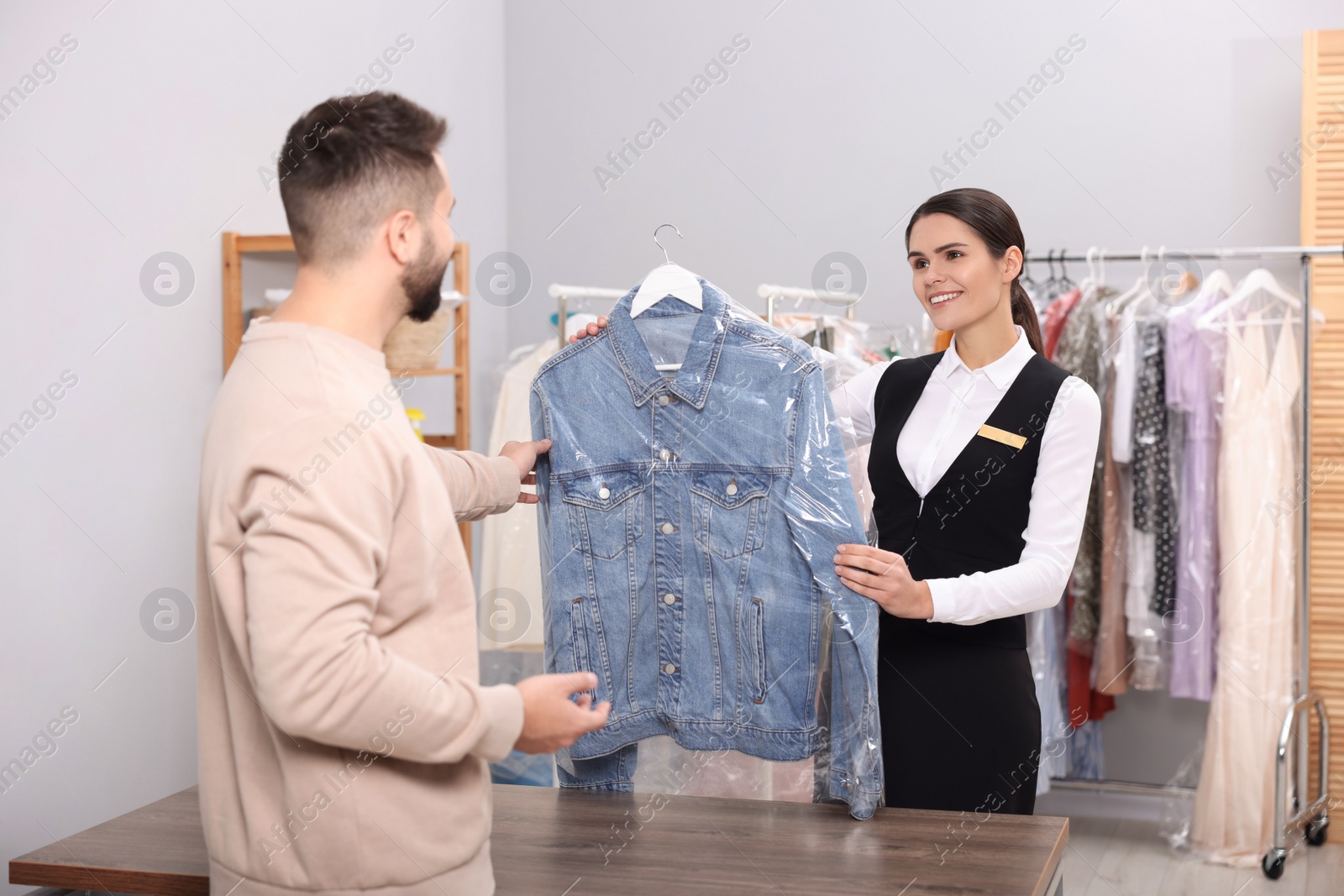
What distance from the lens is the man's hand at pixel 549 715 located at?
1.19 meters

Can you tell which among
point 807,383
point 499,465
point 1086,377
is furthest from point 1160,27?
point 499,465

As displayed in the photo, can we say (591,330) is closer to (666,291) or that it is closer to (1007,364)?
(666,291)

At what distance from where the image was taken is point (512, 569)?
3512 millimetres

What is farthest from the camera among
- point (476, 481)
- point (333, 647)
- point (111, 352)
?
point (111, 352)

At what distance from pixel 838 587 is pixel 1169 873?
2212 mm

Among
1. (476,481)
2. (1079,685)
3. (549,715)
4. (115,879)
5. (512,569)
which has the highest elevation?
(476,481)

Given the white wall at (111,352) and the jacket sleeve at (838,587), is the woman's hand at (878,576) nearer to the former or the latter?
the jacket sleeve at (838,587)

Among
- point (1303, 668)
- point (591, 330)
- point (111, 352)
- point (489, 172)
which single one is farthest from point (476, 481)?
point (489, 172)

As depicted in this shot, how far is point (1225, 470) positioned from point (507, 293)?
2.75 m

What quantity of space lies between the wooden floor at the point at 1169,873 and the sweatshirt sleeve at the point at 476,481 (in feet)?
7.50

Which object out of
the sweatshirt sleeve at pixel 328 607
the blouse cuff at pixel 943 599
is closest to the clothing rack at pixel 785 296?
the blouse cuff at pixel 943 599

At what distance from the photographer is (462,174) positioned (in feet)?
13.7

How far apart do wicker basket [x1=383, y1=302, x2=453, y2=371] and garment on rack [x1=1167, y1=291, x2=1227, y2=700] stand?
6.93ft

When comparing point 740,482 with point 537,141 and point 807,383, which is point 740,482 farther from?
point 537,141
